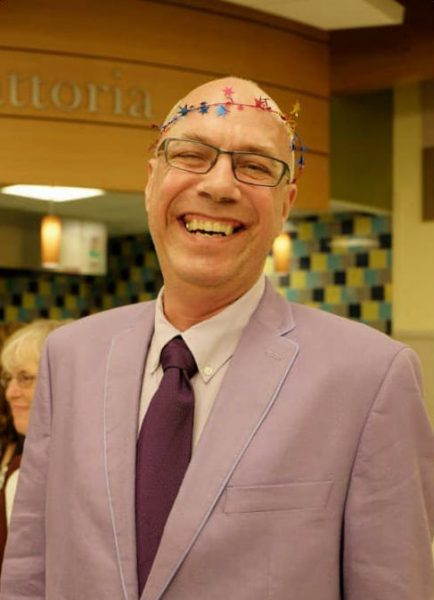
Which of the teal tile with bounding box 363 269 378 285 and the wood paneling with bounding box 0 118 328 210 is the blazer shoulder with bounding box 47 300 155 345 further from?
the teal tile with bounding box 363 269 378 285

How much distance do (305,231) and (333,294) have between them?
1.67 ft

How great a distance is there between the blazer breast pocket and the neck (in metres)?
0.34

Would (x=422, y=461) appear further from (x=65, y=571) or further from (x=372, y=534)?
(x=65, y=571)

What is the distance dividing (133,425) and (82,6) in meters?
3.45

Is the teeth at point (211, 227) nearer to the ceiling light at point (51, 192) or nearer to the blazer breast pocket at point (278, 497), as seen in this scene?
the blazer breast pocket at point (278, 497)

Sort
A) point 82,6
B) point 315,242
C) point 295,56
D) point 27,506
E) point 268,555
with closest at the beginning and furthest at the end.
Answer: point 268,555 < point 27,506 < point 82,6 < point 295,56 < point 315,242

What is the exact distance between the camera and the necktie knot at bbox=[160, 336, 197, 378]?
1.55m

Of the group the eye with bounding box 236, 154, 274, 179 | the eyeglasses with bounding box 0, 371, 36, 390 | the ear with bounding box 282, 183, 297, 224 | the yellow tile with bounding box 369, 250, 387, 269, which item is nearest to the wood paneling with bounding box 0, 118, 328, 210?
the eyeglasses with bounding box 0, 371, 36, 390

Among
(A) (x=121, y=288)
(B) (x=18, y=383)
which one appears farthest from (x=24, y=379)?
(A) (x=121, y=288)

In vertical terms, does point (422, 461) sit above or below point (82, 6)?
below

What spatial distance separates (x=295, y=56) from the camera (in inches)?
200

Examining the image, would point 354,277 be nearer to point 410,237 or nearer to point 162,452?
point 410,237

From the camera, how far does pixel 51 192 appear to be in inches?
194

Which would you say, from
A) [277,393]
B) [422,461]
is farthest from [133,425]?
[422,461]
